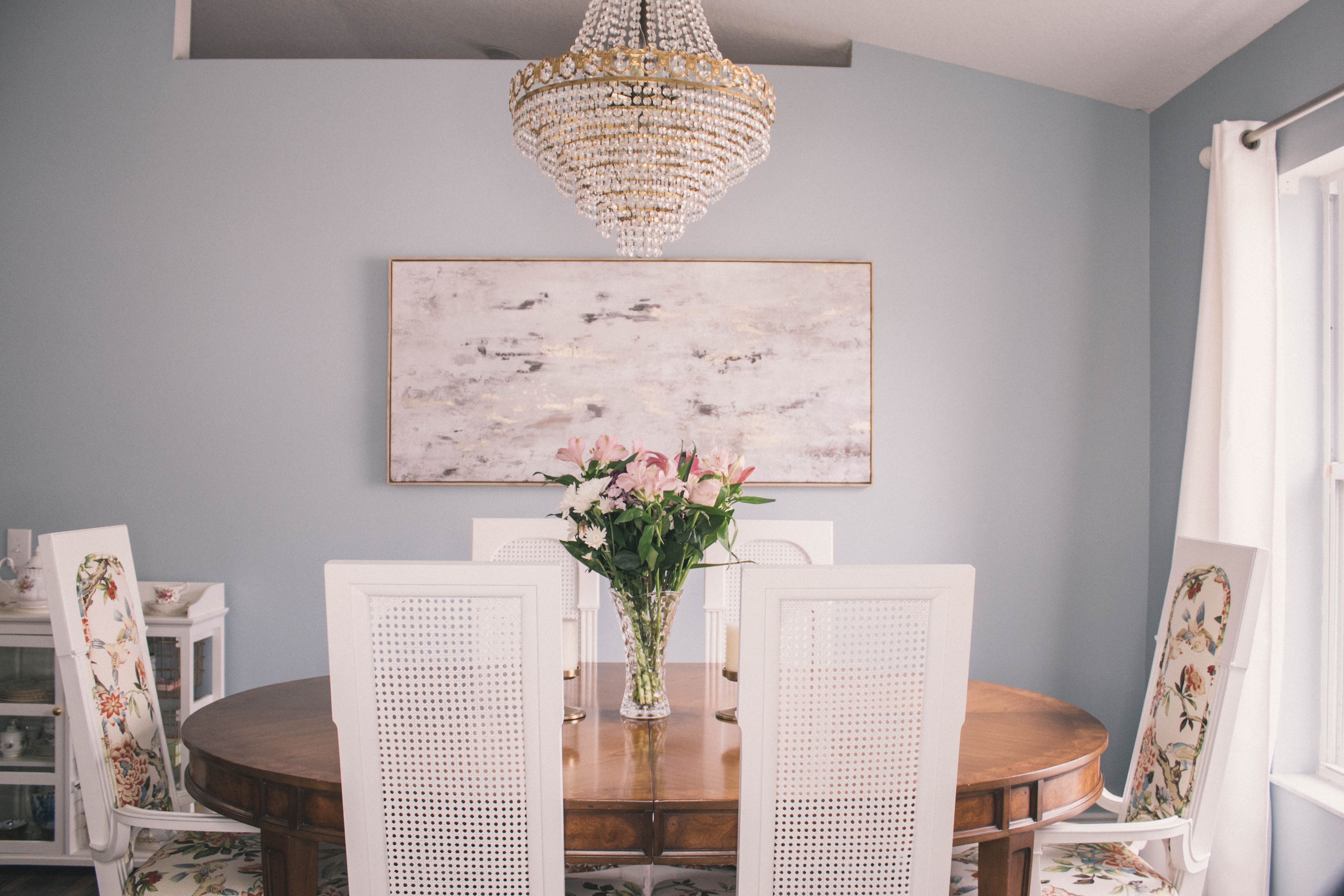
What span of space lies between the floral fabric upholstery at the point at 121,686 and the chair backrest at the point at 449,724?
0.73 m

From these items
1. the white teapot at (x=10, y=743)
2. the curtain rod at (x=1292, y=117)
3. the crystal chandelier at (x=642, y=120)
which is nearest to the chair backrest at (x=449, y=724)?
the crystal chandelier at (x=642, y=120)

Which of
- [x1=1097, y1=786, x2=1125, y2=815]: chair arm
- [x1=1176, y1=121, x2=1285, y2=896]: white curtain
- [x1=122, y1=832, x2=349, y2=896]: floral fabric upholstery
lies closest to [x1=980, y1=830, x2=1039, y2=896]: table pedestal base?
[x1=1097, y1=786, x2=1125, y2=815]: chair arm

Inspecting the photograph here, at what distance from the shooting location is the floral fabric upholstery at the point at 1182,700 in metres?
1.63

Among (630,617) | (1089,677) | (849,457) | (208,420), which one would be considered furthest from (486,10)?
(1089,677)

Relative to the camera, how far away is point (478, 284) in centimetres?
308

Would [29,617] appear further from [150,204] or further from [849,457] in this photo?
[849,457]

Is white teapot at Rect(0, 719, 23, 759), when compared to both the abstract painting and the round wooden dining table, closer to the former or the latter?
the abstract painting

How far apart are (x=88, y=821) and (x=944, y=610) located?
1581mm

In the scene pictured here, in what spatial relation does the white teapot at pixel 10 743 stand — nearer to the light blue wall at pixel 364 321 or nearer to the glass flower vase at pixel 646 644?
the light blue wall at pixel 364 321

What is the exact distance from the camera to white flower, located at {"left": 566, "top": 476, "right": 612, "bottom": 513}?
1.69m

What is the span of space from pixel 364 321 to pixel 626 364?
944 mm

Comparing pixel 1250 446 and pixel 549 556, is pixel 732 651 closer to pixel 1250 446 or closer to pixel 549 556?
pixel 549 556

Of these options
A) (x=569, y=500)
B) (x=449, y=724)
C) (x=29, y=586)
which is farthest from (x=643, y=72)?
(x=29, y=586)

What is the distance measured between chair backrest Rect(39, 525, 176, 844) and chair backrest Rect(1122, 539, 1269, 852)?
6.48ft
